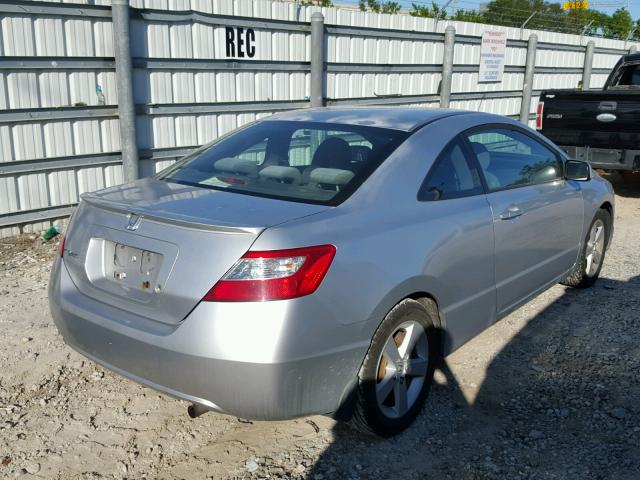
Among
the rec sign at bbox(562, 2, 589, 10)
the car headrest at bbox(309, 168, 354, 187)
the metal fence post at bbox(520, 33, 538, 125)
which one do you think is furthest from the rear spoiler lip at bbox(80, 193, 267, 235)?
the rec sign at bbox(562, 2, 589, 10)

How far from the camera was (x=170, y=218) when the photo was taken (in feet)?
9.20

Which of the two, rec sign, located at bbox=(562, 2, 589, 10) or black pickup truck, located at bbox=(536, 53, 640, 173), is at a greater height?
rec sign, located at bbox=(562, 2, 589, 10)

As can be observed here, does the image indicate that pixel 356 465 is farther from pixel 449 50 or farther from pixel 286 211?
pixel 449 50

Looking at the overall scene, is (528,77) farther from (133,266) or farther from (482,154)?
(133,266)

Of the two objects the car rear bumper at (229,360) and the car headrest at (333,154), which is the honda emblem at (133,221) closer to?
the car rear bumper at (229,360)

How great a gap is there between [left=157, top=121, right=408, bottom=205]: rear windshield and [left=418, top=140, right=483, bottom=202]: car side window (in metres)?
0.25

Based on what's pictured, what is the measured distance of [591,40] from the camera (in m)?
15.7

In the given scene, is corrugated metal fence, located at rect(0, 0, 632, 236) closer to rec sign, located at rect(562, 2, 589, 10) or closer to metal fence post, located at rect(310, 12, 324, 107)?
metal fence post, located at rect(310, 12, 324, 107)

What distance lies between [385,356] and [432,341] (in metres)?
0.40

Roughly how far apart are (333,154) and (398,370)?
1.18m

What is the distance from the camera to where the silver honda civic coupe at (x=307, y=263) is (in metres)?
2.61

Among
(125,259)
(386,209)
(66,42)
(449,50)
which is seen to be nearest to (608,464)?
(386,209)

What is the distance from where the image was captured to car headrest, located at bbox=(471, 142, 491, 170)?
3.90m

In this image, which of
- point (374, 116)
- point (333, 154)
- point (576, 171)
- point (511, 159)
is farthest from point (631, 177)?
point (333, 154)
